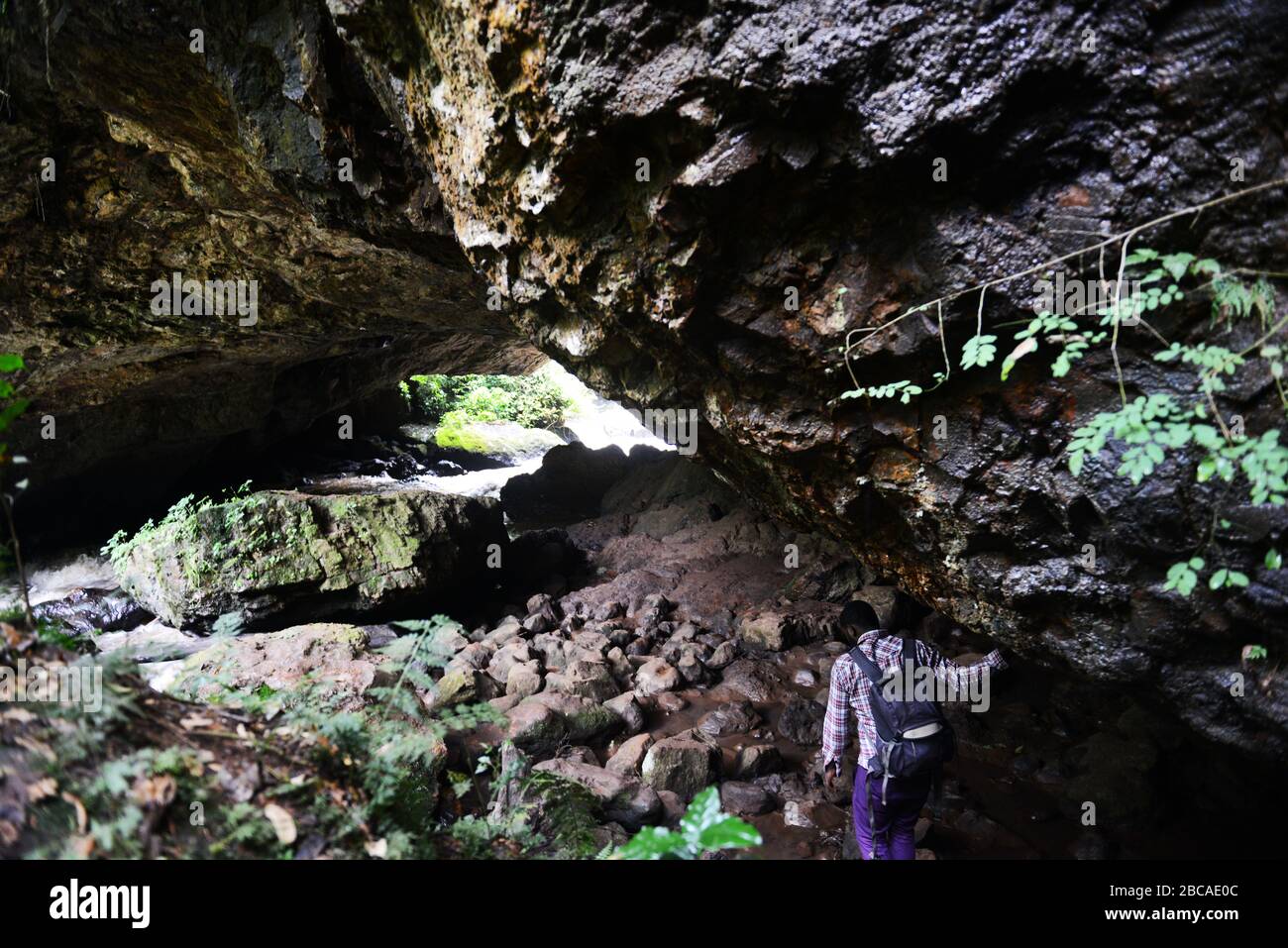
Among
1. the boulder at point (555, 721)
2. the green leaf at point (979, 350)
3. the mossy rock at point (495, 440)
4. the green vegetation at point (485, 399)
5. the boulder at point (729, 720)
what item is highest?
the green vegetation at point (485, 399)

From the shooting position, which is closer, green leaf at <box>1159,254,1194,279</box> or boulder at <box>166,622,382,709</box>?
green leaf at <box>1159,254,1194,279</box>

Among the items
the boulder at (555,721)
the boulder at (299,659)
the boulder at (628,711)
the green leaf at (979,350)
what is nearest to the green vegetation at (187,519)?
the boulder at (299,659)

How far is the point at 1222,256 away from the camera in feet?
8.69

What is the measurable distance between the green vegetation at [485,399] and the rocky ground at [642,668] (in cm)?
931

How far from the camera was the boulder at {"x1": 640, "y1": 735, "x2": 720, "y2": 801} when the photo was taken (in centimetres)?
472

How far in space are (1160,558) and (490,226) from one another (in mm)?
4339

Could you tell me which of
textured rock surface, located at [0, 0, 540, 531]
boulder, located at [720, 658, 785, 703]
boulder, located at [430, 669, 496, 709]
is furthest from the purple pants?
textured rock surface, located at [0, 0, 540, 531]

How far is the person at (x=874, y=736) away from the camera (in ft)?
12.6

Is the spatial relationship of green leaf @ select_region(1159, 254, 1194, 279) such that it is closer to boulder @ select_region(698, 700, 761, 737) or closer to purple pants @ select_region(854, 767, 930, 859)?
purple pants @ select_region(854, 767, 930, 859)

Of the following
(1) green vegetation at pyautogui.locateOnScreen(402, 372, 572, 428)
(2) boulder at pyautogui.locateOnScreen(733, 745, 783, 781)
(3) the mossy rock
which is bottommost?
(2) boulder at pyautogui.locateOnScreen(733, 745, 783, 781)

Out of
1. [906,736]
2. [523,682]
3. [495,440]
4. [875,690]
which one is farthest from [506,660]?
[495,440]

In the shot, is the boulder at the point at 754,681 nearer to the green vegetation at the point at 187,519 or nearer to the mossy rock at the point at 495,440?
the green vegetation at the point at 187,519
